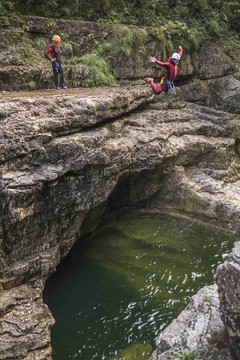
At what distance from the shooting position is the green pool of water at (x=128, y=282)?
9641 millimetres

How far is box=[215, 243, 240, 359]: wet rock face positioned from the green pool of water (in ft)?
11.5

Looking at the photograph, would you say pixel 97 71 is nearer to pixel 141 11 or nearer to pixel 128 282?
pixel 141 11

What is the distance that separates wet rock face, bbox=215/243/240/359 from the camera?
595 cm

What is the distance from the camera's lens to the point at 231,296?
19.8ft

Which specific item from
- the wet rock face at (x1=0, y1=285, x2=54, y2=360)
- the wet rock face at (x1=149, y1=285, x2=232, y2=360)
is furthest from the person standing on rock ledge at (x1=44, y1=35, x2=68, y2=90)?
the wet rock face at (x1=149, y1=285, x2=232, y2=360)

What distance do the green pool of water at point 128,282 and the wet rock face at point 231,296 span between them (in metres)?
3.52

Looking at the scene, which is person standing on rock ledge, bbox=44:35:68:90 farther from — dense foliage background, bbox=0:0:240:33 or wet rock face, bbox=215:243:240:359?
wet rock face, bbox=215:243:240:359

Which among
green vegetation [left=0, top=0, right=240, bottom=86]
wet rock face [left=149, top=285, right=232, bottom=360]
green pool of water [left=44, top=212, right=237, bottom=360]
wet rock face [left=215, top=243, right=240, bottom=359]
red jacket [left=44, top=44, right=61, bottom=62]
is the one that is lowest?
green pool of water [left=44, top=212, right=237, bottom=360]

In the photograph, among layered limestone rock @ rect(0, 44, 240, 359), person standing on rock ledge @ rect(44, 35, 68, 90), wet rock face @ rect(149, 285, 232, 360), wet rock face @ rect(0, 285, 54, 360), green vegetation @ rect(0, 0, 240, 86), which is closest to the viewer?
wet rock face @ rect(149, 285, 232, 360)

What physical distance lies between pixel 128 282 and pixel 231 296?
5.96m

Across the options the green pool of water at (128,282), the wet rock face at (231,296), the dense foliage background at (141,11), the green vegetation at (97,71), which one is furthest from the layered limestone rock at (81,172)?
the dense foliage background at (141,11)

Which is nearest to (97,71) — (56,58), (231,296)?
(56,58)

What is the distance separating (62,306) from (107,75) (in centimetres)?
966

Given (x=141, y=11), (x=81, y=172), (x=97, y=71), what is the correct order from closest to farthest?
(x=81, y=172) < (x=97, y=71) < (x=141, y=11)
